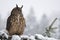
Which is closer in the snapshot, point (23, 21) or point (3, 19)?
point (23, 21)

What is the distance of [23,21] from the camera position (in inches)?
236

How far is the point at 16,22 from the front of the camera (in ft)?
19.5

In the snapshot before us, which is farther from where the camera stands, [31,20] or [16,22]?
[31,20]

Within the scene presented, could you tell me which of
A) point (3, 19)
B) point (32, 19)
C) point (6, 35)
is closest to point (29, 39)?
point (6, 35)

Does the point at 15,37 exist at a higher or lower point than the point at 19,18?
lower

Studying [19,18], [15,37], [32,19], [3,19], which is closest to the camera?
[15,37]

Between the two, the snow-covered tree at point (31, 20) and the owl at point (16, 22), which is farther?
the snow-covered tree at point (31, 20)

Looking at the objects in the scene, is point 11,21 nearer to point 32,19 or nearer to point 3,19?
point 3,19

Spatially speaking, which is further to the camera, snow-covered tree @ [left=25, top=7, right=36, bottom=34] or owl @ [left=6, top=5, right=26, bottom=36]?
snow-covered tree @ [left=25, top=7, right=36, bottom=34]

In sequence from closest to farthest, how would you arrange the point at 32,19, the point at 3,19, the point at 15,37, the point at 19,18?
1. the point at 15,37
2. the point at 19,18
3. the point at 3,19
4. the point at 32,19

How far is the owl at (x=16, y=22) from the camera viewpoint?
19.5ft

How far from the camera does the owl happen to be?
19.5 ft

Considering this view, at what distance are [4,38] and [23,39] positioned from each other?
1.33 feet

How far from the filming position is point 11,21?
602 centimetres
